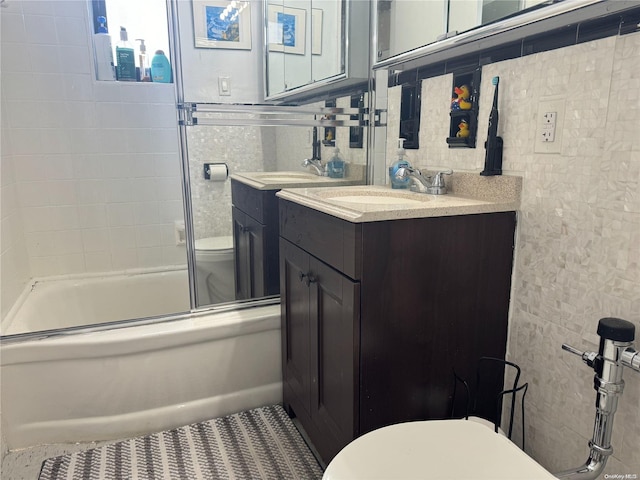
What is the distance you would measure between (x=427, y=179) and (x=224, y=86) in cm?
105

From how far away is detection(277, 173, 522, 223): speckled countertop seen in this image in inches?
43.1

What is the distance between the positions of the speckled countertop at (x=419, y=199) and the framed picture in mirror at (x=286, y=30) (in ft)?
2.97

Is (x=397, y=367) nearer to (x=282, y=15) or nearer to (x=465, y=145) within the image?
(x=465, y=145)

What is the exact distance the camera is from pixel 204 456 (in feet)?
5.04

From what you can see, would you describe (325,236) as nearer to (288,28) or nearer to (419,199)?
(419,199)

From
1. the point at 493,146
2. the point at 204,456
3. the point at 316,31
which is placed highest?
the point at 316,31

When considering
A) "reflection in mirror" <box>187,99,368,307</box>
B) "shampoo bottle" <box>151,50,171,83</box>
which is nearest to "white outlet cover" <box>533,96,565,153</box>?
"reflection in mirror" <box>187,99,368,307</box>

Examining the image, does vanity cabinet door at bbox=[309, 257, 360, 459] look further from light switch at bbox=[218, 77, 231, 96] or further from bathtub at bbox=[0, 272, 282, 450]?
light switch at bbox=[218, 77, 231, 96]

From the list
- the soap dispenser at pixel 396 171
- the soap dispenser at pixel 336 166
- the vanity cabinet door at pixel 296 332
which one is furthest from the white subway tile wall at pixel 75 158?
the soap dispenser at pixel 396 171

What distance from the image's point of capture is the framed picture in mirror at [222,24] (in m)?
1.96

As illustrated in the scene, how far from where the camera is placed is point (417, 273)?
115 cm

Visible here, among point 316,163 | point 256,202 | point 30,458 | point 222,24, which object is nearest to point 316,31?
point 222,24

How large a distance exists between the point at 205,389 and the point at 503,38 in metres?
1.54

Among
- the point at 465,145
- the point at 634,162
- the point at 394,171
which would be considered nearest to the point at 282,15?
the point at 394,171
